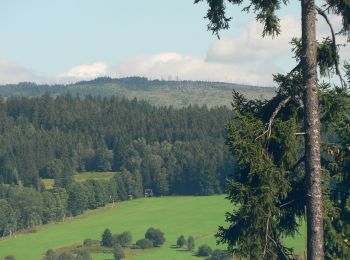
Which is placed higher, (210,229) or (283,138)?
(283,138)

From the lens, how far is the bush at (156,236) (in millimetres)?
141875

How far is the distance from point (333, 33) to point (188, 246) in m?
117

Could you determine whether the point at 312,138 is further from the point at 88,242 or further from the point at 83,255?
the point at 88,242

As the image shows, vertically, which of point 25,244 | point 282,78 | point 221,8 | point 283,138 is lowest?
point 25,244

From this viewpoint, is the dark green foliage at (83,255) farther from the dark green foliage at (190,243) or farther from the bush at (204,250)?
the bush at (204,250)

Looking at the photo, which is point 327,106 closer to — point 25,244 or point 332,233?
point 332,233

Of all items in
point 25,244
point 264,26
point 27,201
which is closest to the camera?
point 264,26

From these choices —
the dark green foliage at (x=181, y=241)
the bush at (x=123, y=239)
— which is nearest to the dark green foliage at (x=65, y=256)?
the bush at (x=123, y=239)

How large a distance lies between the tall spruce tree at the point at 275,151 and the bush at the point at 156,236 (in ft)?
400

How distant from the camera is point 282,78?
20.1 metres

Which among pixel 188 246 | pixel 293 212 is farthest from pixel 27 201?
pixel 293 212

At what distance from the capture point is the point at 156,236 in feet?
469

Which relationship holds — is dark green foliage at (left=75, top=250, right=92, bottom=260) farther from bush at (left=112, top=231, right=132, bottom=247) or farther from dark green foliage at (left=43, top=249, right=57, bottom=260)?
bush at (left=112, top=231, right=132, bottom=247)

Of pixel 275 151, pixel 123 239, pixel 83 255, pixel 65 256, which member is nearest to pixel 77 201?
pixel 123 239
